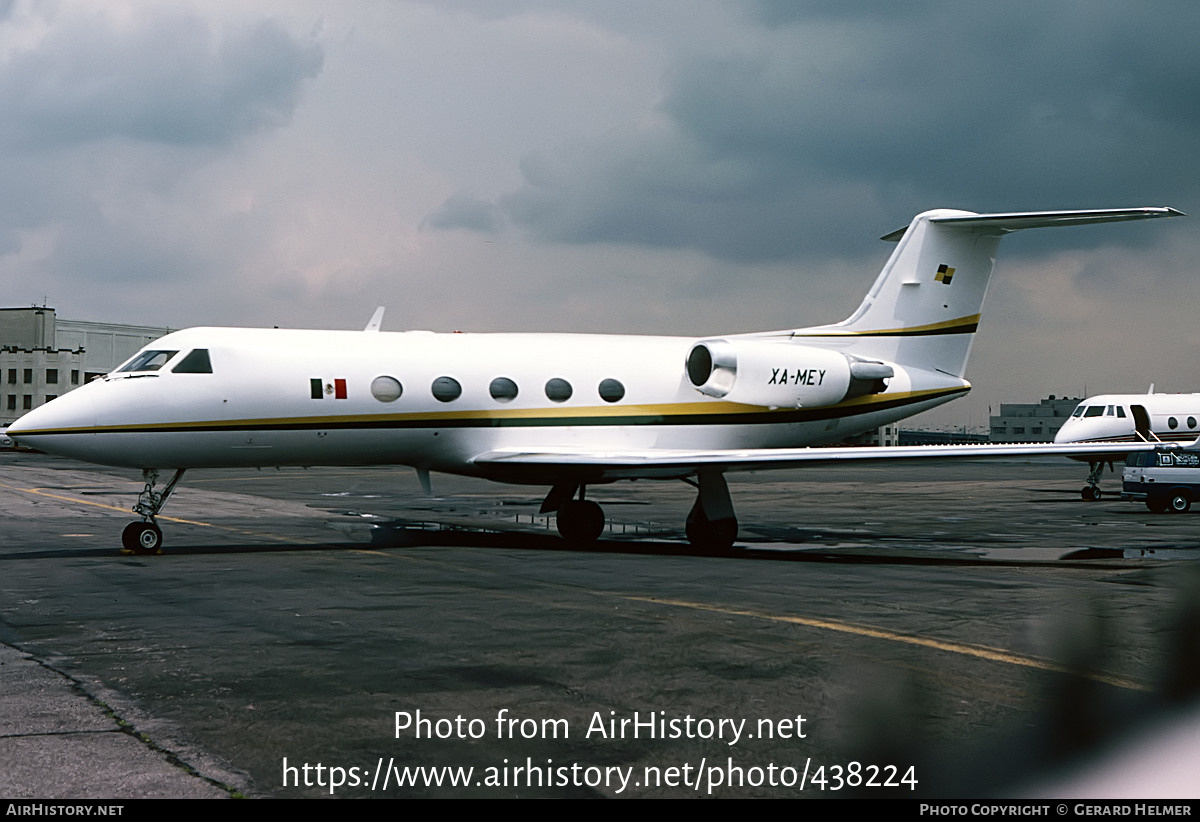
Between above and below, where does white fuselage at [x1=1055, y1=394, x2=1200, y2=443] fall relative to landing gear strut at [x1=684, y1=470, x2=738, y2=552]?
above

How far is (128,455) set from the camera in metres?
16.0

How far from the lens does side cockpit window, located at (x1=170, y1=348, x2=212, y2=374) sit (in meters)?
16.5

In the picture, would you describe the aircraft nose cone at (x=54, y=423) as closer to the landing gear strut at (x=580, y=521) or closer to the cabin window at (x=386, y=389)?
the cabin window at (x=386, y=389)

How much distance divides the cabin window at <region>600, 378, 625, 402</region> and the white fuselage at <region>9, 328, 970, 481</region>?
0.02 metres

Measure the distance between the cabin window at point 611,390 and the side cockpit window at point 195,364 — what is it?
6142 millimetres

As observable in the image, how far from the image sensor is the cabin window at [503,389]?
721 inches

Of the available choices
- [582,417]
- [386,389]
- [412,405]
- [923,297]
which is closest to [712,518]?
[582,417]

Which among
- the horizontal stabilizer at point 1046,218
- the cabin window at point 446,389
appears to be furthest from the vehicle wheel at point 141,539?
the horizontal stabilizer at point 1046,218

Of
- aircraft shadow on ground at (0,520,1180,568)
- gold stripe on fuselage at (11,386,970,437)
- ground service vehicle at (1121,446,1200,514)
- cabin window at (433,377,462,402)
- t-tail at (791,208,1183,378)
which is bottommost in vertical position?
aircraft shadow on ground at (0,520,1180,568)

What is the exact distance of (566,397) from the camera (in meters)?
18.9

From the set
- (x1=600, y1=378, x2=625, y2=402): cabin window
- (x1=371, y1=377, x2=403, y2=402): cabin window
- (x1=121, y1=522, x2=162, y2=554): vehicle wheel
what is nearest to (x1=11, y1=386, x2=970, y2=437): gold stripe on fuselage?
(x1=600, y1=378, x2=625, y2=402): cabin window

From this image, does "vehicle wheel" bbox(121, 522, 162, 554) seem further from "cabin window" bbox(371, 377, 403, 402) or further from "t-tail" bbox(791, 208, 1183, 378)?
"t-tail" bbox(791, 208, 1183, 378)

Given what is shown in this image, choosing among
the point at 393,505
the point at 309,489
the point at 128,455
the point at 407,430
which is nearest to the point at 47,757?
the point at 128,455
